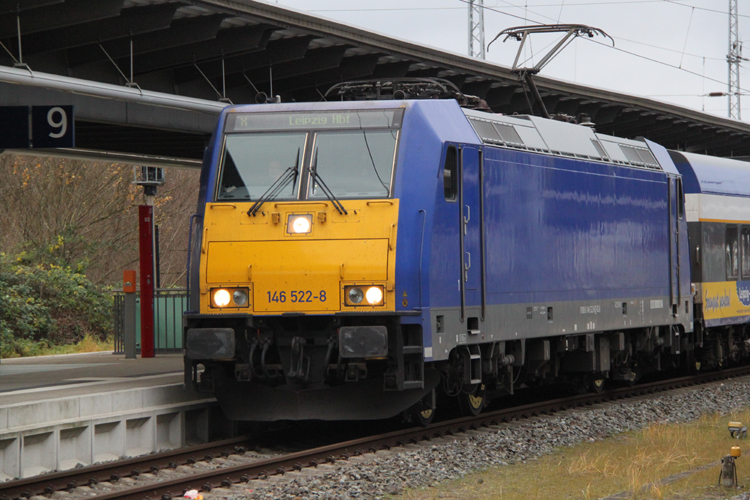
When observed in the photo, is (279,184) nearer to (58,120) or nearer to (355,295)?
(355,295)

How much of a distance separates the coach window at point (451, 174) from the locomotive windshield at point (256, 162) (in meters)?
1.51

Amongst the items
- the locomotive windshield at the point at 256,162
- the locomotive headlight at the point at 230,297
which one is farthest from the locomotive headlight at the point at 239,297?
the locomotive windshield at the point at 256,162

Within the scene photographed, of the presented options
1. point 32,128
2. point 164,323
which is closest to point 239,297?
point 32,128

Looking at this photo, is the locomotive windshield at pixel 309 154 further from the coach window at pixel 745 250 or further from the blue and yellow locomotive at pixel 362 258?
the coach window at pixel 745 250

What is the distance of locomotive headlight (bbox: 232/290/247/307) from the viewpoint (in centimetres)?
1137

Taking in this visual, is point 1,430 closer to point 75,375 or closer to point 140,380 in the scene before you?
point 140,380

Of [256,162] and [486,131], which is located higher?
[486,131]

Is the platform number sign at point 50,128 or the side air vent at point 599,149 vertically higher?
the side air vent at point 599,149

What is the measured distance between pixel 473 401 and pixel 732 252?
8.28m

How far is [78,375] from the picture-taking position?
47.5 ft

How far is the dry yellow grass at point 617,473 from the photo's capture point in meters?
9.00

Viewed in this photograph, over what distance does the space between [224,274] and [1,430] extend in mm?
2673

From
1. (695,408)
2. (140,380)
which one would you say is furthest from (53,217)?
(695,408)

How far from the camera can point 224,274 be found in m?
11.4
